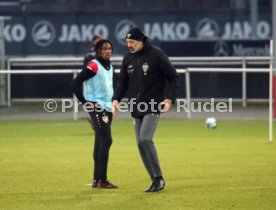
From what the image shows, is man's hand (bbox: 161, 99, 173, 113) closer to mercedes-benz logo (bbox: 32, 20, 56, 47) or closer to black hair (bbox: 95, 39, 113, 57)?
black hair (bbox: 95, 39, 113, 57)

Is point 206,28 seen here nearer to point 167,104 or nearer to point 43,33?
point 43,33

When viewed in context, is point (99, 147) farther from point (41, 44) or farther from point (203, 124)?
point (41, 44)

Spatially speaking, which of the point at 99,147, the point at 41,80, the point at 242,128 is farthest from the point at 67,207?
the point at 41,80

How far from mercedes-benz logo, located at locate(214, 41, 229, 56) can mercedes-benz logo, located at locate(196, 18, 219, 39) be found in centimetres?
227

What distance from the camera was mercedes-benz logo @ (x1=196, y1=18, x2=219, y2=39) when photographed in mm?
35281

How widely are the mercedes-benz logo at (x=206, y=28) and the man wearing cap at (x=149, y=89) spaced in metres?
21.9

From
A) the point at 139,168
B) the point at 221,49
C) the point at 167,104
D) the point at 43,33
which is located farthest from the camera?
A: the point at 43,33

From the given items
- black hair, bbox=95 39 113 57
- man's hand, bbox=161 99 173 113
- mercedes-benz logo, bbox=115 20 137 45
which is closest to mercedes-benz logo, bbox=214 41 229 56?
mercedes-benz logo, bbox=115 20 137 45

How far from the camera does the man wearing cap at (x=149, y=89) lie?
1335cm

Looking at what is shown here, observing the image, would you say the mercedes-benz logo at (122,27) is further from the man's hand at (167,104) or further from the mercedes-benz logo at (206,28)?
the man's hand at (167,104)

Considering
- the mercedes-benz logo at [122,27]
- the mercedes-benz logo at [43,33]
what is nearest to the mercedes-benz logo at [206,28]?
the mercedes-benz logo at [122,27]

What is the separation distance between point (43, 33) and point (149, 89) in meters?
22.6

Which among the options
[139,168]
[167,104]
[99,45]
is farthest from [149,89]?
[139,168]

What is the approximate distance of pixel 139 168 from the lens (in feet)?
54.1
